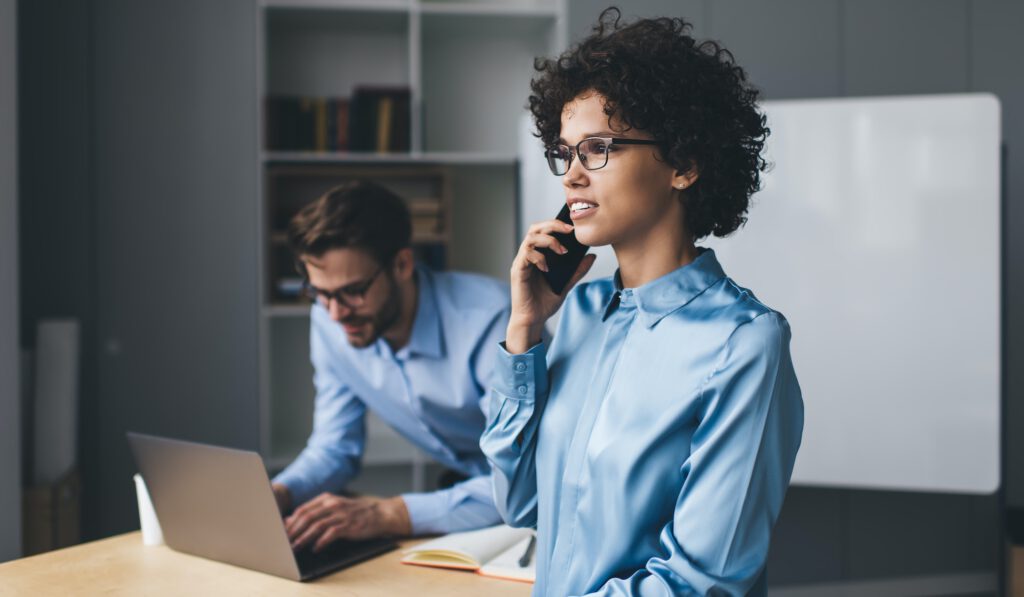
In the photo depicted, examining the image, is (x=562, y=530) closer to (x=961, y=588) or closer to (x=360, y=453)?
(x=360, y=453)

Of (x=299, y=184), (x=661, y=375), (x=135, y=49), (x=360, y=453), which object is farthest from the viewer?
(x=299, y=184)

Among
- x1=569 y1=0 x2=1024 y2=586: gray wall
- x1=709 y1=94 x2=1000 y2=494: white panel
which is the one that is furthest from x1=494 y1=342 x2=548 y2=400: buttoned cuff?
x1=569 y1=0 x2=1024 y2=586: gray wall

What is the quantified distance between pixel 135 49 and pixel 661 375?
2.85m

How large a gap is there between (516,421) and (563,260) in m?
0.26

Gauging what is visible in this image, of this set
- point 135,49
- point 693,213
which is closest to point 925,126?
point 693,213

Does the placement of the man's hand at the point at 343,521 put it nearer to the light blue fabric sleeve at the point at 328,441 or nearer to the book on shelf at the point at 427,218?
the light blue fabric sleeve at the point at 328,441

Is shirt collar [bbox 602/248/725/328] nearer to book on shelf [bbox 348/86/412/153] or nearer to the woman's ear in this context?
the woman's ear

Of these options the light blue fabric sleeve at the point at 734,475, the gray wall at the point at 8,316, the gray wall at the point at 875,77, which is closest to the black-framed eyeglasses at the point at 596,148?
the light blue fabric sleeve at the point at 734,475

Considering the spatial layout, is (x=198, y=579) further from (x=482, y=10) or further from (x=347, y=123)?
(x=482, y=10)

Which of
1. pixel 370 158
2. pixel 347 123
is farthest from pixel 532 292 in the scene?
pixel 347 123

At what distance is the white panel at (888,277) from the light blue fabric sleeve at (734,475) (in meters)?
1.80

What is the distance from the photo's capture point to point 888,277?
2668mm

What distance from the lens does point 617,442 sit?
108 centimetres

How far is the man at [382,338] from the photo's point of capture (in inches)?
76.7
